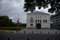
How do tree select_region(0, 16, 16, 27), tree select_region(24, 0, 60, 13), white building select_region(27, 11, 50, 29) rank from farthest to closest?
1. white building select_region(27, 11, 50, 29)
2. tree select_region(0, 16, 16, 27)
3. tree select_region(24, 0, 60, 13)

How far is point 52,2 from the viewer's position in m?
8.67

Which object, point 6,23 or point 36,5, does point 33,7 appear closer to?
point 36,5

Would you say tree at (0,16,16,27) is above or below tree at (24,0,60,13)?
below

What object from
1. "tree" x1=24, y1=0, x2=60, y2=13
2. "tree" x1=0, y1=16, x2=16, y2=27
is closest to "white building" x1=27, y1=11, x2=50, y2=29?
"tree" x1=0, y1=16, x2=16, y2=27

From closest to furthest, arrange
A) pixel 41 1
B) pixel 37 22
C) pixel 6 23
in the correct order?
pixel 41 1, pixel 6 23, pixel 37 22

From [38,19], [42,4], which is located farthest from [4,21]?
[38,19]

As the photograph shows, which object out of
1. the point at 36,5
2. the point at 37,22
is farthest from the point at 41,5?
the point at 37,22

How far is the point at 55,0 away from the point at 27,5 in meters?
1.32

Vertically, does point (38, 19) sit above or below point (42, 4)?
below

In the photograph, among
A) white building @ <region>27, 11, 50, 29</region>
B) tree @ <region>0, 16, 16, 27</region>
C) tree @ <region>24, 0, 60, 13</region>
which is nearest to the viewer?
tree @ <region>24, 0, 60, 13</region>

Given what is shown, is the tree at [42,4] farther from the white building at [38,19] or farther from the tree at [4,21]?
the white building at [38,19]

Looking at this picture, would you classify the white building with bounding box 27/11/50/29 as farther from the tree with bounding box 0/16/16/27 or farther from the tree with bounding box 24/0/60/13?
the tree with bounding box 24/0/60/13

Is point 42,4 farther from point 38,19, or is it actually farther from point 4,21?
point 38,19

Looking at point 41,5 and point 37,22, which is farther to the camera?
point 37,22
